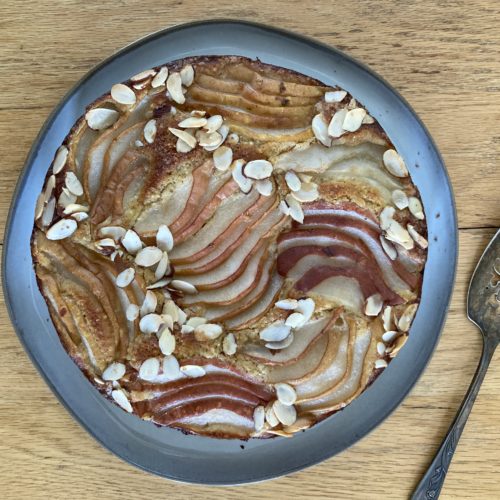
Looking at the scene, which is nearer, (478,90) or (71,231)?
(71,231)

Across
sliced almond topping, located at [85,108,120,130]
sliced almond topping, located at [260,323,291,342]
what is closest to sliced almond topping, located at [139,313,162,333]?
sliced almond topping, located at [260,323,291,342]

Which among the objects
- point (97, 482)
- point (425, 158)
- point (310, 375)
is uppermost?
point (425, 158)

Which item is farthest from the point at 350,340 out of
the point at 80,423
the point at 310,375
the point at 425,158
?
the point at 80,423

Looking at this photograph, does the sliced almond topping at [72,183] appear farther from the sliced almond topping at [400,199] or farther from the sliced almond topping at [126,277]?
the sliced almond topping at [400,199]

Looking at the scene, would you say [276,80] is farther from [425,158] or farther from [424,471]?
[424,471]

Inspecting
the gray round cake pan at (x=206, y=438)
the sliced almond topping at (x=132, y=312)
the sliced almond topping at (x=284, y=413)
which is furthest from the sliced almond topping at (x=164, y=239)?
the sliced almond topping at (x=284, y=413)

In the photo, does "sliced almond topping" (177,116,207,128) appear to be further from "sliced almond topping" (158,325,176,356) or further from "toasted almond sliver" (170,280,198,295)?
"sliced almond topping" (158,325,176,356)

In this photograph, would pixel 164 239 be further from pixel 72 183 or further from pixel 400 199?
pixel 400 199

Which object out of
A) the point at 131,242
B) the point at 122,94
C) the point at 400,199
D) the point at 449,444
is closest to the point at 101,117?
the point at 122,94
